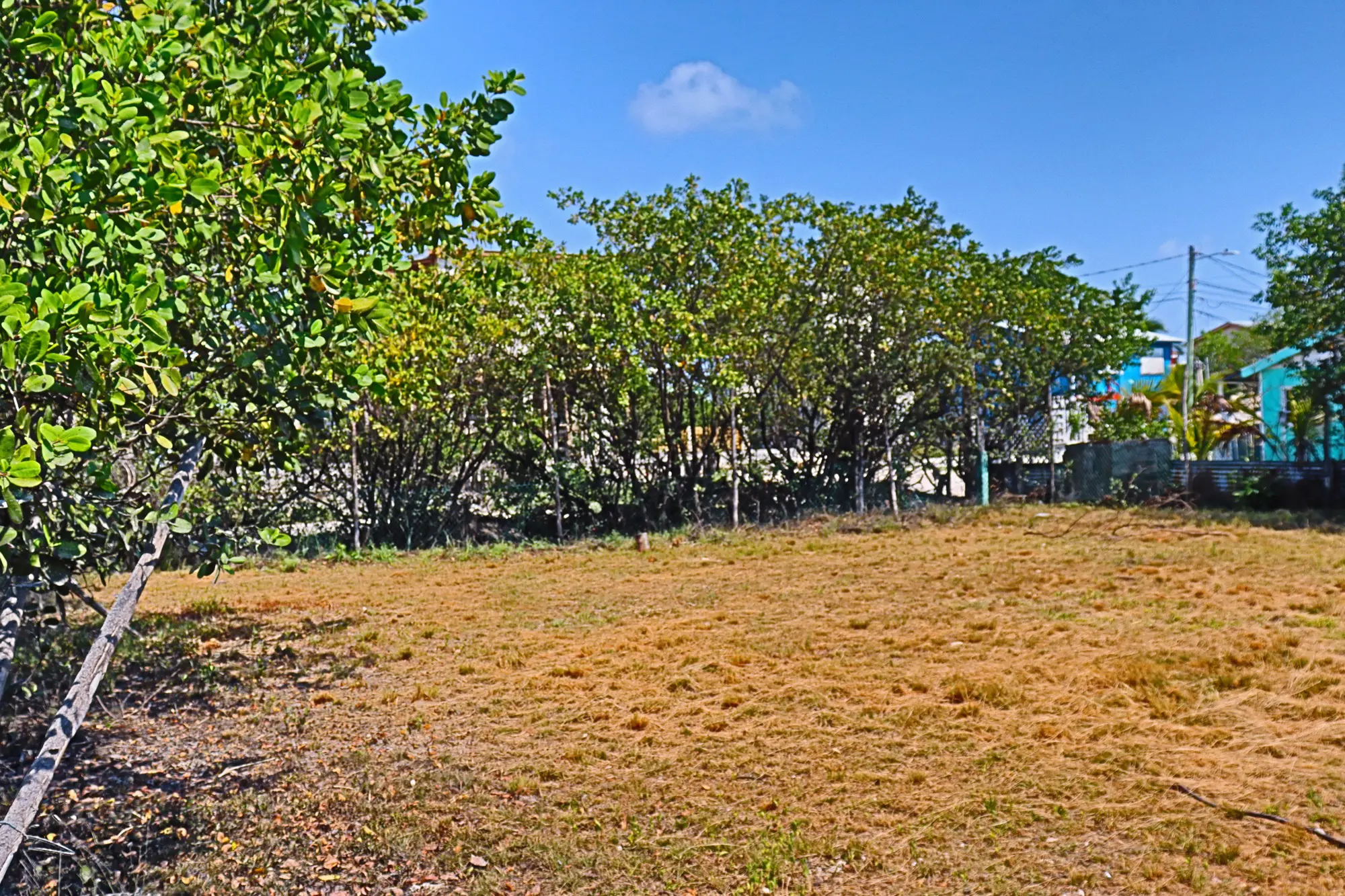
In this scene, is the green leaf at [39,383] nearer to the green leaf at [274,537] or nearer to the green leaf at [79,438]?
the green leaf at [79,438]

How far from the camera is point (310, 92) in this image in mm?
3236

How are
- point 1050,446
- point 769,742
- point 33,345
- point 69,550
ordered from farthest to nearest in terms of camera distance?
1. point 1050,446
2. point 769,742
3. point 69,550
4. point 33,345


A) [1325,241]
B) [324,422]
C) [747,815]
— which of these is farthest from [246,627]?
[1325,241]

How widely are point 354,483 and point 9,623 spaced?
948 centimetres

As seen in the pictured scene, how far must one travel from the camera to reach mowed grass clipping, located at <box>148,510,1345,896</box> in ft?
12.3

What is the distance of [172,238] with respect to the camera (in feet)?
11.5

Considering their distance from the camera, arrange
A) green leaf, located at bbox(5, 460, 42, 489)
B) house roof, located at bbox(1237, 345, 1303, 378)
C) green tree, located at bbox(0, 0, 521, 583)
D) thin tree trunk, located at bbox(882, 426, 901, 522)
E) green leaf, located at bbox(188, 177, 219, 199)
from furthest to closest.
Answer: house roof, located at bbox(1237, 345, 1303, 378), thin tree trunk, located at bbox(882, 426, 901, 522), green leaf, located at bbox(188, 177, 219, 199), green tree, located at bbox(0, 0, 521, 583), green leaf, located at bbox(5, 460, 42, 489)

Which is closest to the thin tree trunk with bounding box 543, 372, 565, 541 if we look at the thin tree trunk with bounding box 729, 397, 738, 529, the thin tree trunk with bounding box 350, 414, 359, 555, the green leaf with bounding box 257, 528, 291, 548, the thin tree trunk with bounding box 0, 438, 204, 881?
the thin tree trunk with bounding box 729, 397, 738, 529

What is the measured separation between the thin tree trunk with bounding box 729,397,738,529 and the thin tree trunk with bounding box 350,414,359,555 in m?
4.70

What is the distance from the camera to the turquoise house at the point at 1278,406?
58.2 feet

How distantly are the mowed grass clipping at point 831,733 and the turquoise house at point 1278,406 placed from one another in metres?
9.76

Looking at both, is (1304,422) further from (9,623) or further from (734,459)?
(9,623)

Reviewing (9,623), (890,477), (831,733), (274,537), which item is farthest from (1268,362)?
(9,623)

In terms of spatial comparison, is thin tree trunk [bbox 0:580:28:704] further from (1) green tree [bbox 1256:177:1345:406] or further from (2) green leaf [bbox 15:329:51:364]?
(1) green tree [bbox 1256:177:1345:406]
